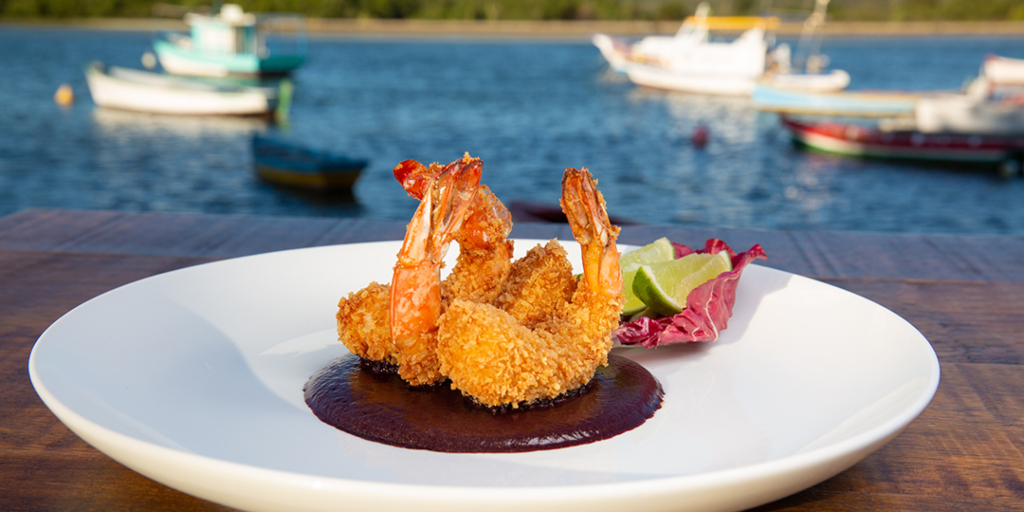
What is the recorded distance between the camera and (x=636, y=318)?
7.55 feet

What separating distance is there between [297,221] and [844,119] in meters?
40.2

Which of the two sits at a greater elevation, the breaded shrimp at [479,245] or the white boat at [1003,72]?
the white boat at [1003,72]

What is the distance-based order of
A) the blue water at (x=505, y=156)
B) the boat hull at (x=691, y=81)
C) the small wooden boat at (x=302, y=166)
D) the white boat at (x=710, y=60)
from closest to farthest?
the small wooden boat at (x=302, y=166), the blue water at (x=505, y=156), the white boat at (x=710, y=60), the boat hull at (x=691, y=81)

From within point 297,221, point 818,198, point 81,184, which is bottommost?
point 81,184

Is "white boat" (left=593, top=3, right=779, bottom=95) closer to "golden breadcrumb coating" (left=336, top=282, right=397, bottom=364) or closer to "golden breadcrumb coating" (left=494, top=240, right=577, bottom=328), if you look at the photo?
"golden breadcrumb coating" (left=494, top=240, right=577, bottom=328)

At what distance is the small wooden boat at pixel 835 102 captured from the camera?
31.2 metres

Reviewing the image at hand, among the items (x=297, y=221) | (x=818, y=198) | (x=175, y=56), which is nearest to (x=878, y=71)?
(x=818, y=198)

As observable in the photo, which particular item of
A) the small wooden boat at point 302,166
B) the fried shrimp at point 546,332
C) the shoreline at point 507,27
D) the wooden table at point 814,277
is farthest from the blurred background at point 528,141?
the shoreline at point 507,27

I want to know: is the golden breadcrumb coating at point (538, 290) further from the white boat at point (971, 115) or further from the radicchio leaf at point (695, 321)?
the white boat at point (971, 115)

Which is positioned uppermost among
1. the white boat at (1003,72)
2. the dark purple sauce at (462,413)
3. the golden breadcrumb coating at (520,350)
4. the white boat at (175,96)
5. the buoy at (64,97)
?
the white boat at (1003,72)

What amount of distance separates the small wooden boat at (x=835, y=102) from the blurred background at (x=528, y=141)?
0.14 metres

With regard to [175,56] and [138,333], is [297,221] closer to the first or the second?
[138,333]

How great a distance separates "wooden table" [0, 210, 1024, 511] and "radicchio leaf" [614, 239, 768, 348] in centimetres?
53

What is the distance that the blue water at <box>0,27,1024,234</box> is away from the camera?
2188 centimetres
